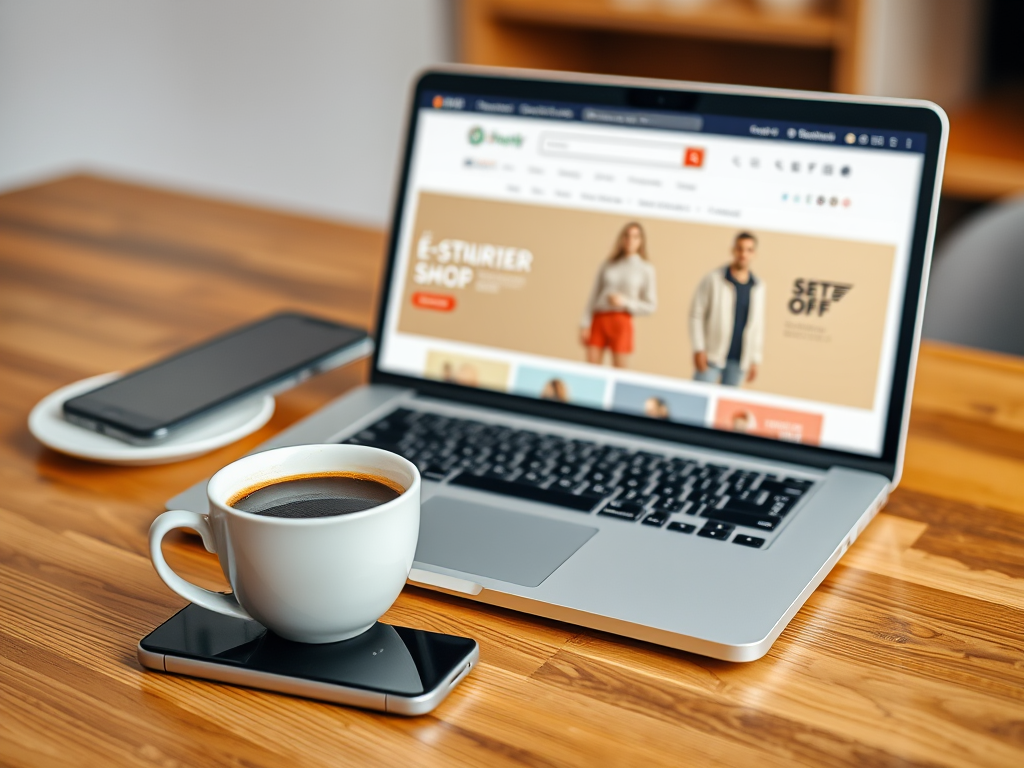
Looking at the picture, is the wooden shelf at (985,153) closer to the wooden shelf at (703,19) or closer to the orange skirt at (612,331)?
the wooden shelf at (703,19)

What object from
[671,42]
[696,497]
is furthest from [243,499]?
[671,42]

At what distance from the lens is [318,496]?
60cm

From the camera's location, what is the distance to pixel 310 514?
1.89 ft

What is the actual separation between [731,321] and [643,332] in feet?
0.23

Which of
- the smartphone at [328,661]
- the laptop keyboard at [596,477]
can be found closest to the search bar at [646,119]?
the laptop keyboard at [596,477]

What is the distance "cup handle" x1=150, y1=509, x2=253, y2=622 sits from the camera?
582 millimetres

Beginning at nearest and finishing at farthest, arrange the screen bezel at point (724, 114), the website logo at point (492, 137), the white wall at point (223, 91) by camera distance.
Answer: the screen bezel at point (724, 114)
the website logo at point (492, 137)
the white wall at point (223, 91)

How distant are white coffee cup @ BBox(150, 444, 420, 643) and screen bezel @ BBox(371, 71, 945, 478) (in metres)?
0.31

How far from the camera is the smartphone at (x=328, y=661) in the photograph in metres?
0.56

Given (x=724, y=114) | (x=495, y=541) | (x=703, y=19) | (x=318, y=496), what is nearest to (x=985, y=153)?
(x=703, y=19)

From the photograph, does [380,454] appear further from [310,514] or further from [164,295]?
[164,295]

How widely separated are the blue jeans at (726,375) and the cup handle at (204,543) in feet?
1.34

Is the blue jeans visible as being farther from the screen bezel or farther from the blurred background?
the blurred background

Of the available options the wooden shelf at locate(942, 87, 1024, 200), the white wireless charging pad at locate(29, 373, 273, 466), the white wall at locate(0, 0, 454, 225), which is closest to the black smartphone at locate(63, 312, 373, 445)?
the white wireless charging pad at locate(29, 373, 273, 466)
